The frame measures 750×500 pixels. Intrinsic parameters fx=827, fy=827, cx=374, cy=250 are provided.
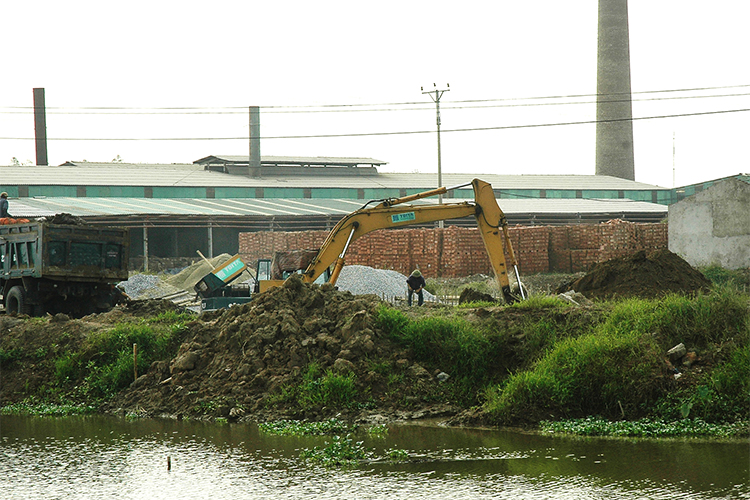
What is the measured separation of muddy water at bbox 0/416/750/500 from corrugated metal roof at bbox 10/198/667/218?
24722 mm

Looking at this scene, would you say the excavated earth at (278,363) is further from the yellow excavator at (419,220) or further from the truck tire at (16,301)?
the truck tire at (16,301)

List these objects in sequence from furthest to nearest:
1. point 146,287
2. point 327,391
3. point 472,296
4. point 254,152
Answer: point 254,152
point 146,287
point 472,296
point 327,391

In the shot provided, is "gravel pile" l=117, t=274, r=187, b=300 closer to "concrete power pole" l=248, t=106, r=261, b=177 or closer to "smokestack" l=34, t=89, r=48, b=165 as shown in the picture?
"concrete power pole" l=248, t=106, r=261, b=177

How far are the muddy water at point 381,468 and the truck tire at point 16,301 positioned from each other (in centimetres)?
809

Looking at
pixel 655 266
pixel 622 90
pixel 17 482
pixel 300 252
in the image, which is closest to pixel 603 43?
pixel 622 90

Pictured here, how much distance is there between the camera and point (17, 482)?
8.66 meters

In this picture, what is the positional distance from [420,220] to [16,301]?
9.55 m

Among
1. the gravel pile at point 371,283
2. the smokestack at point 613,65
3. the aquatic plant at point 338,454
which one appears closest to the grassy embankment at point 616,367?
the aquatic plant at point 338,454

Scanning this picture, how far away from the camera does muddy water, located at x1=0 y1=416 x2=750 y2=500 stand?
26.3 feet

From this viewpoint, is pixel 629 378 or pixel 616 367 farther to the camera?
pixel 616 367

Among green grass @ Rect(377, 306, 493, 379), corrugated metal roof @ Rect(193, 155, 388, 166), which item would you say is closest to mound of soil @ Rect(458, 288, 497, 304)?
green grass @ Rect(377, 306, 493, 379)

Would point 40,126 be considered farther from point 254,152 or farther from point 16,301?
point 16,301

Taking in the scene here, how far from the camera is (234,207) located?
41.0 m

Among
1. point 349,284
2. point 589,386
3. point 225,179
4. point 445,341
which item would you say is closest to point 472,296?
point 349,284
